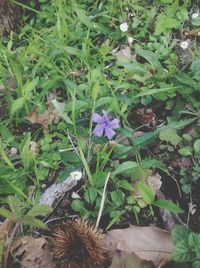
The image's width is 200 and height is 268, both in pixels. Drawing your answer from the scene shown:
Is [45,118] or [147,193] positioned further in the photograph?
[45,118]

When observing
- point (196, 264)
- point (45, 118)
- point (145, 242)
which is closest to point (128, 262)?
point (145, 242)

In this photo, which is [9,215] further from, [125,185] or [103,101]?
[103,101]

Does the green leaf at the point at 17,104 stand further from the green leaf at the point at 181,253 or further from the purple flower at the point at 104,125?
the green leaf at the point at 181,253

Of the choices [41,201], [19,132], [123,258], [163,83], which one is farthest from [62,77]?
[123,258]

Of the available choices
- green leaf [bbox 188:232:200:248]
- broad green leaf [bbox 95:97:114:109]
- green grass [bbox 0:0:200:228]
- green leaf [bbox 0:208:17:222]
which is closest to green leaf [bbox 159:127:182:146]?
green grass [bbox 0:0:200:228]

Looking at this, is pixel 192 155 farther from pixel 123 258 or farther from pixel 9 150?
pixel 9 150

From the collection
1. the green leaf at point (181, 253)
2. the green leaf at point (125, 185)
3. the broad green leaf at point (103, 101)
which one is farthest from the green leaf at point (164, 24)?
the green leaf at point (181, 253)
